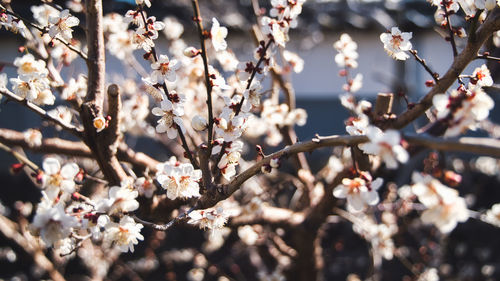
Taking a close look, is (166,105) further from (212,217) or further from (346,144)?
(346,144)

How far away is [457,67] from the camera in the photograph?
3.87 ft

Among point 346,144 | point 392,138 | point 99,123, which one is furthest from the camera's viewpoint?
point 99,123

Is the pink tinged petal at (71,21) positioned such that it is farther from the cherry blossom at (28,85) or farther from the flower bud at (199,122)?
the flower bud at (199,122)

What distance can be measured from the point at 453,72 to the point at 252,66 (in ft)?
1.97

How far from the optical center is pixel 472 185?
4250 millimetres

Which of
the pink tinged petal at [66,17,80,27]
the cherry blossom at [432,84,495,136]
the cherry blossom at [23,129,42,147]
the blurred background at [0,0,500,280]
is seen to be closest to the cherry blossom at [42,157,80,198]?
the pink tinged petal at [66,17,80,27]

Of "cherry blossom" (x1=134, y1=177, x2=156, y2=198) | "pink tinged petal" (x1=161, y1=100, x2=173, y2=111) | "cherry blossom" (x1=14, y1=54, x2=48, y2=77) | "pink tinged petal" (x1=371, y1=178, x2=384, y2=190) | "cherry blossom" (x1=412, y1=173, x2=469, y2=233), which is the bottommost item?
"cherry blossom" (x1=134, y1=177, x2=156, y2=198)

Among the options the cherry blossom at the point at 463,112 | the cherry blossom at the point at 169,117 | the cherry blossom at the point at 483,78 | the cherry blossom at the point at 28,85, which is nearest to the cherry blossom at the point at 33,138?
the cherry blossom at the point at 28,85

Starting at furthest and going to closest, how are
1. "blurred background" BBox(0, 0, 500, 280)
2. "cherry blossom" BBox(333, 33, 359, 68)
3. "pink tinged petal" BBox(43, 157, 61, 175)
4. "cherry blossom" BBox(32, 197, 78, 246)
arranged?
"blurred background" BBox(0, 0, 500, 280) → "cherry blossom" BBox(333, 33, 359, 68) → "pink tinged petal" BBox(43, 157, 61, 175) → "cherry blossom" BBox(32, 197, 78, 246)

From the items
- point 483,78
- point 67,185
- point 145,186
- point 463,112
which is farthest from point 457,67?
point 67,185

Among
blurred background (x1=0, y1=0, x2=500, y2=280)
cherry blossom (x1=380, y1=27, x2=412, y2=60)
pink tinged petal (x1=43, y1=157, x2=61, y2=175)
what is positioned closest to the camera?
pink tinged petal (x1=43, y1=157, x2=61, y2=175)

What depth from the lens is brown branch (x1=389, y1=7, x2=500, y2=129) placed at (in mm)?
1139

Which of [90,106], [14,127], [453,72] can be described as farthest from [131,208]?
[14,127]

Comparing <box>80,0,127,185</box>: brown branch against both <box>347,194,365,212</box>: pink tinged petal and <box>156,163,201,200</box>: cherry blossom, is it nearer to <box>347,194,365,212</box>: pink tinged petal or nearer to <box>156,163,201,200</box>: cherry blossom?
<box>156,163,201,200</box>: cherry blossom
